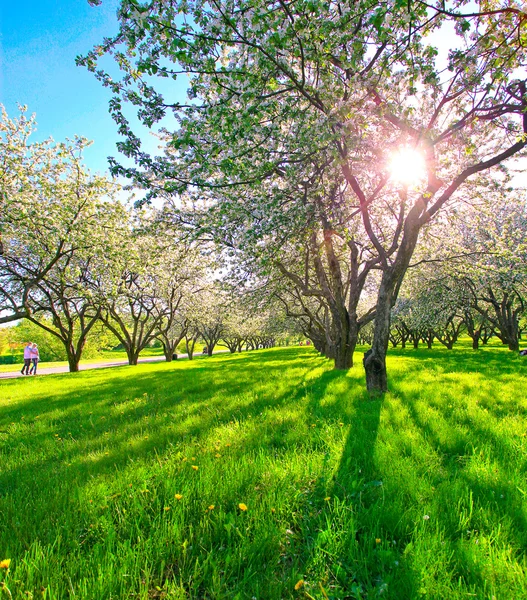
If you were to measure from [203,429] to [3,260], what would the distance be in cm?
1993

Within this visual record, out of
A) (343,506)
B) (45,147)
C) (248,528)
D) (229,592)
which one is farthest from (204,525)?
(45,147)

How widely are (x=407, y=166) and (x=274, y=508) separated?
283 inches

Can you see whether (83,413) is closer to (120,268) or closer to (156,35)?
(156,35)

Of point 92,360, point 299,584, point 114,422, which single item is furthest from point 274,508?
point 92,360

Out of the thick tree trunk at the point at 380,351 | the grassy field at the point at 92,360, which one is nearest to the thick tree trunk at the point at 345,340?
the thick tree trunk at the point at 380,351

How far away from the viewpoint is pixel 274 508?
2.56m


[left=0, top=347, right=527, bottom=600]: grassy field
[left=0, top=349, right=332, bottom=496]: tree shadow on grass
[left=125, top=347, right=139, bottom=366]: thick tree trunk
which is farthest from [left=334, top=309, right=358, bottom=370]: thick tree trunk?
[left=125, top=347, right=139, bottom=366]: thick tree trunk

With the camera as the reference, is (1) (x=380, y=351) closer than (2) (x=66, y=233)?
Yes

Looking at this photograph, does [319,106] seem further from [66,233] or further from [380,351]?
[66,233]

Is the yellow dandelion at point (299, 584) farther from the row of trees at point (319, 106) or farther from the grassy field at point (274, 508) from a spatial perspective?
the row of trees at point (319, 106)

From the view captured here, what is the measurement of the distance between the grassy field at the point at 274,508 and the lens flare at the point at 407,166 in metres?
4.94

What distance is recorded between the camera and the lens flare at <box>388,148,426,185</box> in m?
6.32

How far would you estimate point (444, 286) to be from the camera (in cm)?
2403

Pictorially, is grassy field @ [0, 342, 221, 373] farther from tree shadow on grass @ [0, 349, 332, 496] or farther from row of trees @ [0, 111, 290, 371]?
tree shadow on grass @ [0, 349, 332, 496]
